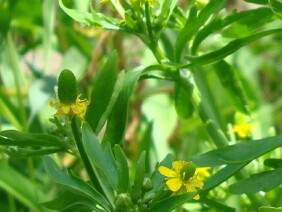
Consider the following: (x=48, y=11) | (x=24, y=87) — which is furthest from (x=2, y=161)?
(x=24, y=87)

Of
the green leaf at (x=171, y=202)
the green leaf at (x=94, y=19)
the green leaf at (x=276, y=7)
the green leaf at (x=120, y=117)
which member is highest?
→ the green leaf at (x=276, y=7)

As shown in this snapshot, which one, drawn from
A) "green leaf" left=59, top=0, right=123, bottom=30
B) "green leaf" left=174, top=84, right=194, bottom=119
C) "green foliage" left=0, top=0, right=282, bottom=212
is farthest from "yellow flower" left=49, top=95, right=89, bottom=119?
"green leaf" left=174, top=84, right=194, bottom=119

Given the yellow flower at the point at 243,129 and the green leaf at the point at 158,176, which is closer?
the green leaf at the point at 158,176

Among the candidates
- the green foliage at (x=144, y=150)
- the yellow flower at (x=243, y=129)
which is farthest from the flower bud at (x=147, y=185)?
the yellow flower at (x=243, y=129)

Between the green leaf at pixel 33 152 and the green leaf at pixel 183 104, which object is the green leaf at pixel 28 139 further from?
the green leaf at pixel 183 104

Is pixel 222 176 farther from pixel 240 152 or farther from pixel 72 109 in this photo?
pixel 72 109

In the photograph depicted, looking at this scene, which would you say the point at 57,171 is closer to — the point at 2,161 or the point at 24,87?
the point at 2,161
